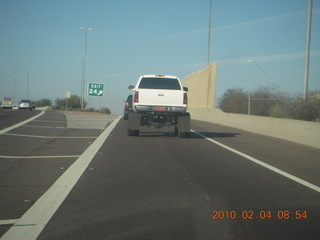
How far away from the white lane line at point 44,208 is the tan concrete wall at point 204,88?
27360 millimetres

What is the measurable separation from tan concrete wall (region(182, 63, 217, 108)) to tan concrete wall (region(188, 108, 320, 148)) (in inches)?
226

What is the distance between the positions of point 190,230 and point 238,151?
8640 mm

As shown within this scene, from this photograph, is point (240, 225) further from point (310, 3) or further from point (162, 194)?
point (310, 3)

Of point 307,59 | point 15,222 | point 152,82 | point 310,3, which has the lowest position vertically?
point 15,222

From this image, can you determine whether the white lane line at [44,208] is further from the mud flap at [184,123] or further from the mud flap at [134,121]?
the mud flap at [184,123]

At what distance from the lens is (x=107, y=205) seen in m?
6.80

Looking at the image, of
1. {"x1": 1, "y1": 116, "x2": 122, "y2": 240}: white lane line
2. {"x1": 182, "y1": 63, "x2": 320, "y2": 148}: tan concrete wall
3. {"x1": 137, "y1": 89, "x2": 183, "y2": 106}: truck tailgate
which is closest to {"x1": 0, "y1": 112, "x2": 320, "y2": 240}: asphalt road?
{"x1": 1, "y1": 116, "x2": 122, "y2": 240}: white lane line

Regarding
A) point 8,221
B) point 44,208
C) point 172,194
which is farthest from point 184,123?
point 8,221

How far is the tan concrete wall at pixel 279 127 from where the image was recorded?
1630 centimetres

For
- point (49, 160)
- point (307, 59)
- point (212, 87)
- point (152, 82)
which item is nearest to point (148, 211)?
point (49, 160)

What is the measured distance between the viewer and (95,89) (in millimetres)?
49719

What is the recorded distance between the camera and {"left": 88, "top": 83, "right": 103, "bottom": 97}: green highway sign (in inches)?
1951

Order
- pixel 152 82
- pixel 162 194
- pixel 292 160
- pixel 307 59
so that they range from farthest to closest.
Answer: pixel 307 59 < pixel 152 82 < pixel 292 160 < pixel 162 194

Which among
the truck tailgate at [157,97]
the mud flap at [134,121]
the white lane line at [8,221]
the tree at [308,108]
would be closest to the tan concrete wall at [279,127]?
the tree at [308,108]
